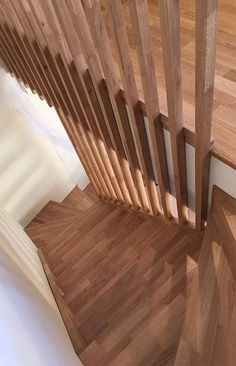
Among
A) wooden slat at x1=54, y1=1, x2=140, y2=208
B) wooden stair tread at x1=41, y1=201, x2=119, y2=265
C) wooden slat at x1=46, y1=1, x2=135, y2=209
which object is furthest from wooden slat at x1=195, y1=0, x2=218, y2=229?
wooden stair tread at x1=41, y1=201, x2=119, y2=265

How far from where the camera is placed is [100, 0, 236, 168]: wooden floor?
1182 mm

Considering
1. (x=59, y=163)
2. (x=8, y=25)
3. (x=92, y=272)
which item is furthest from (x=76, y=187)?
(x=8, y=25)

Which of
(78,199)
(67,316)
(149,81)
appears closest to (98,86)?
(149,81)

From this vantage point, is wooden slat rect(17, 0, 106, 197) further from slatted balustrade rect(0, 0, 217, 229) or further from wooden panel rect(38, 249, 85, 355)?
wooden panel rect(38, 249, 85, 355)

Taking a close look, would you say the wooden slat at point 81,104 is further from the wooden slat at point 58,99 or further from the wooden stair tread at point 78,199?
the wooden stair tread at point 78,199

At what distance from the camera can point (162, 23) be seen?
84 cm

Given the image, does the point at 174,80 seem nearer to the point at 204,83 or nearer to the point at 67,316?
the point at 204,83

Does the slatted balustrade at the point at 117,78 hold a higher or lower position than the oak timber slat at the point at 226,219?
higher

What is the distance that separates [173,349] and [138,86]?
1316 millimetres

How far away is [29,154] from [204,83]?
2935mm

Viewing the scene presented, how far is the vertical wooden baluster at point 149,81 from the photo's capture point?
0.90 meters

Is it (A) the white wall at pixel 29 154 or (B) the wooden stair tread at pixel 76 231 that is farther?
(A) the white wall at pixel 29 154

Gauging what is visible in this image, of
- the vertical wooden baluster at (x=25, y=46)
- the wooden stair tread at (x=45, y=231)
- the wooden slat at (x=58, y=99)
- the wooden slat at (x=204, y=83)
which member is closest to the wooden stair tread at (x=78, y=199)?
the wooden stair tread at (x=45, y=231)

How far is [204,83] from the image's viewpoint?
3.00ft
